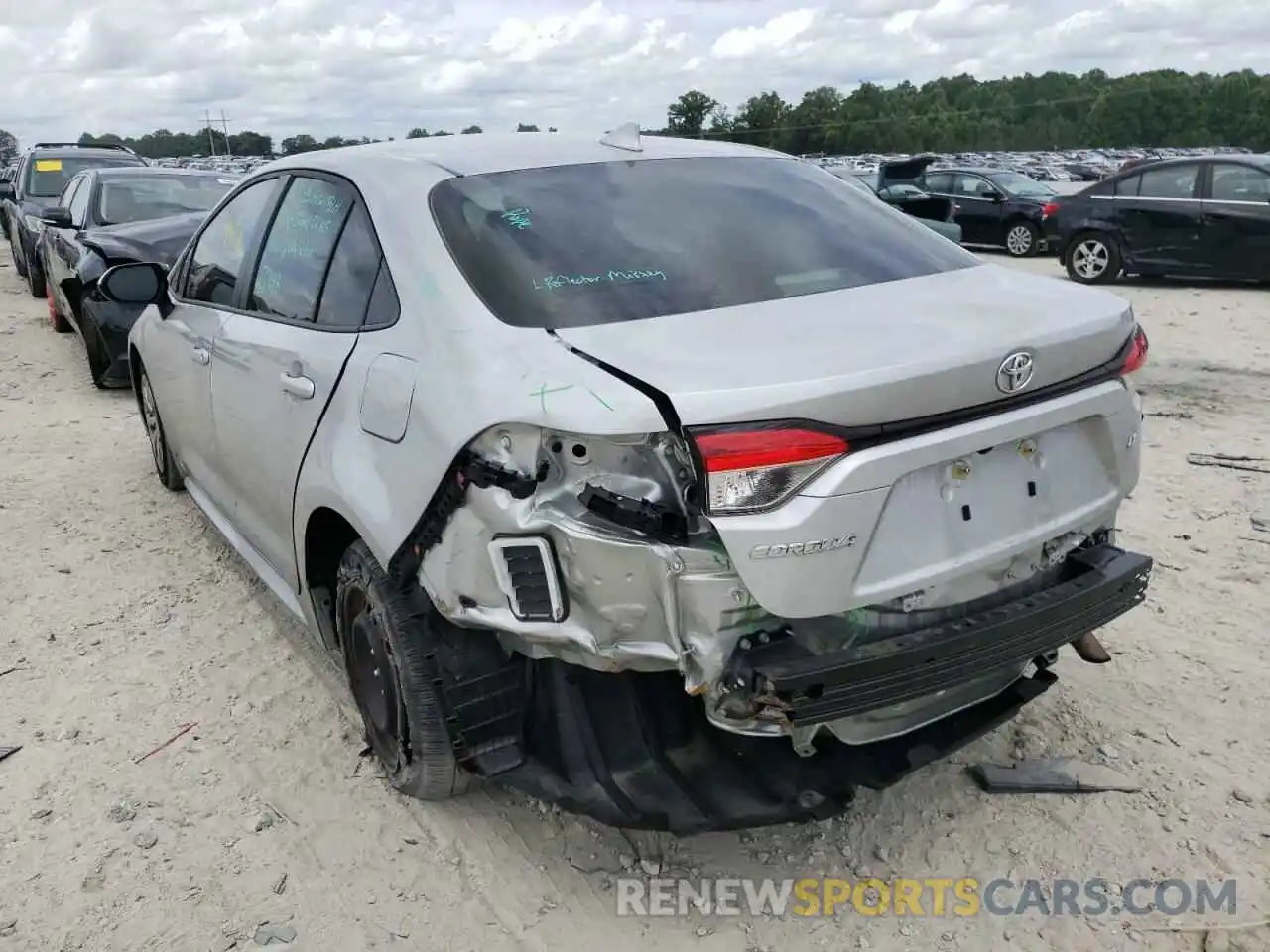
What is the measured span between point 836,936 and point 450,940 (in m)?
0.91

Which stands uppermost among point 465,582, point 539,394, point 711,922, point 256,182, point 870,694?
point 256,182

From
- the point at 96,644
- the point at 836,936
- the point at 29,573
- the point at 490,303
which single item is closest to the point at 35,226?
the point at 29,573

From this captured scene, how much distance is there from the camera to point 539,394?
2182mm

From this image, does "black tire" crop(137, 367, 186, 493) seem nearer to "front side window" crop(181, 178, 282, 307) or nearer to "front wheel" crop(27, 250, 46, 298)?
"front side window" crop(181, 178, 282, 307)

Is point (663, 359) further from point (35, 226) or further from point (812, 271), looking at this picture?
point (35, 226)

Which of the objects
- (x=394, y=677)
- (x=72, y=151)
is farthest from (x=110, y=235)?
(x=72, y=151)

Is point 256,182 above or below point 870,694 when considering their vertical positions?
above

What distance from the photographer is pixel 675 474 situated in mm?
2133

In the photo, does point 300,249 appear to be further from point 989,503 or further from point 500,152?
point 989,503

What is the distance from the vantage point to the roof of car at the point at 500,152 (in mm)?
3021

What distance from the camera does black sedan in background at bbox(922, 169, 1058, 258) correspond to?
1528cm

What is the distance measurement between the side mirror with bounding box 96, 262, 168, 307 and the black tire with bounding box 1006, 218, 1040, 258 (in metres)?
13.5

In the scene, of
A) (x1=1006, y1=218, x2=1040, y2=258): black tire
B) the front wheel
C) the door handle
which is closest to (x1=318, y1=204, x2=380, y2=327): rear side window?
the door handle

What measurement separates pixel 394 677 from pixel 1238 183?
11.4m
